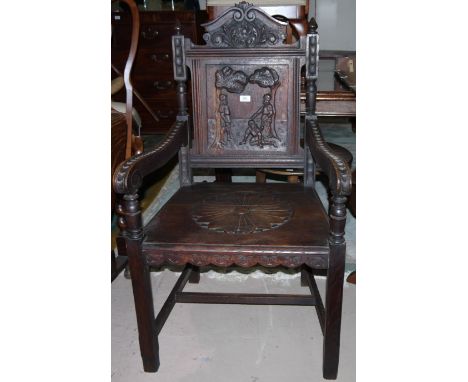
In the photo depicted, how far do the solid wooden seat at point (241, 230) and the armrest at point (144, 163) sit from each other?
207 mm

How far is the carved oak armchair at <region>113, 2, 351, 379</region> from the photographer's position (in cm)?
141

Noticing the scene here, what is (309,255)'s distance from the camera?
4.57ft

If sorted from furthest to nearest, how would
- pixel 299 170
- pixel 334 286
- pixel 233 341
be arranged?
1. pixel 299 170
2. pixel 233 341
3. pixel 334 286

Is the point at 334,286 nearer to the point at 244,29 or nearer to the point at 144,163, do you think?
the point at 144,163

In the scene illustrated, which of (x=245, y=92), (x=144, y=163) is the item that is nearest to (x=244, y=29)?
(x=245, y=92)

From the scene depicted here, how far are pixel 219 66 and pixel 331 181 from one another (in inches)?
33.6

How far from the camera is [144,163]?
1.47 meters

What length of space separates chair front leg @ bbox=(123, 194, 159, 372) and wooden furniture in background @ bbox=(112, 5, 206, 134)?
3.11 meters

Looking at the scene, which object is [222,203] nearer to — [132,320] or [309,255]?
[309,255]

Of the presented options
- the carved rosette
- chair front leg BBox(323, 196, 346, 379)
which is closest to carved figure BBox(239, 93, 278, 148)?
the carved rosette

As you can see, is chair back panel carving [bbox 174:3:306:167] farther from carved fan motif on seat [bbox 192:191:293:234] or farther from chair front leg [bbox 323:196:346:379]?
chair front leg [bbox 323:196:346:379]

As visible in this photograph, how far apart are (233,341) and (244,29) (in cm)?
130

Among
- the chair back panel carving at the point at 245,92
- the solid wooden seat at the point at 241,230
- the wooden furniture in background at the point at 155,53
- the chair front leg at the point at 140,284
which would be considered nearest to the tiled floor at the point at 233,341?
the chair front leg at the point at 140,284

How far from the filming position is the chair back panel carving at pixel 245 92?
1.86 m
